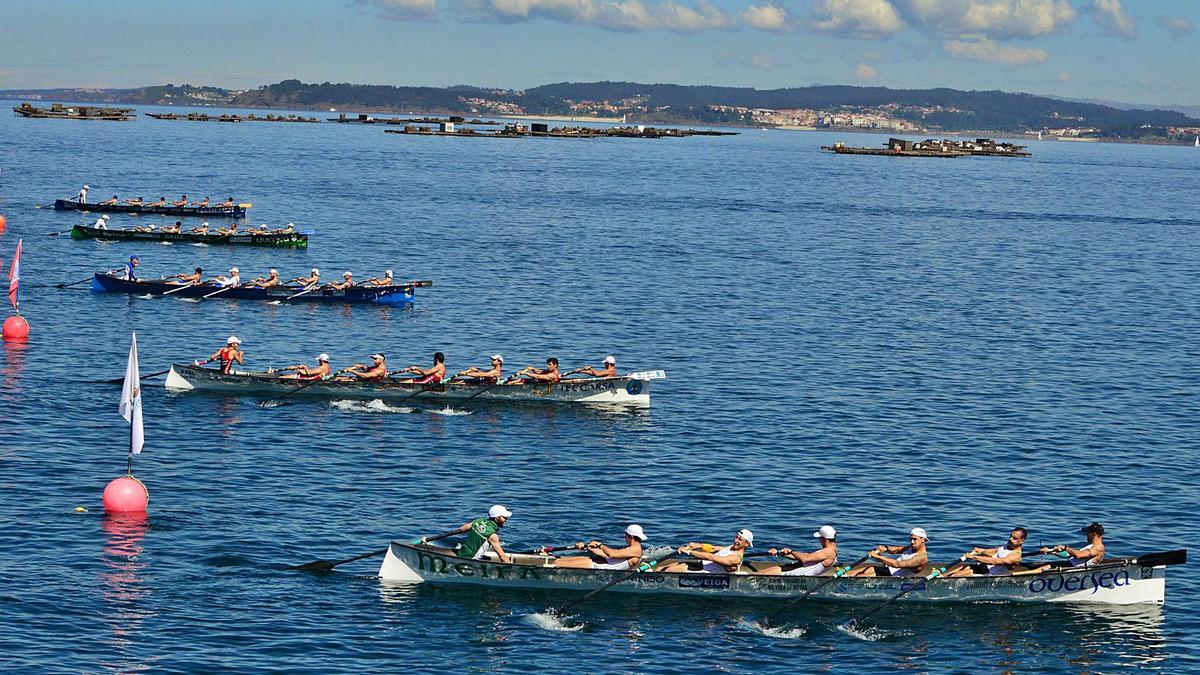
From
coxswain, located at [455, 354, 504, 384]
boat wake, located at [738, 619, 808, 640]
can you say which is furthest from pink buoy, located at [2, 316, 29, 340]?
boat wake, located at [738, 619, 808, 640]

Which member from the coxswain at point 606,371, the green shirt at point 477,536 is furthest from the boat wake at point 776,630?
the coxswain at point 606,371

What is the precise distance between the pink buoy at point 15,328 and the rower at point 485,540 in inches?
1466

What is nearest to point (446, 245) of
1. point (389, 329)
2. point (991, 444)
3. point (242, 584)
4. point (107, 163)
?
point (389, 329)

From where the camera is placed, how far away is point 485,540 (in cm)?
3812

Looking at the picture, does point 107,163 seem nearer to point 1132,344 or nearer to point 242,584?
point 1132,344

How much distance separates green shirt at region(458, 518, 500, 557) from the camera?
3816cm

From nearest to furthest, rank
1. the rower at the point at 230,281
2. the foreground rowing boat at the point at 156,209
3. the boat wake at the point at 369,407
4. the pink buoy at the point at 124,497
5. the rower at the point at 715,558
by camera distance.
A: the rower at the point at 715,558 → the pink buoy at the point at 124,497 → the boat wake at the point at 369,407 → the rower at the point at 230,281 → the foreground rowing boat at the point at 156,209

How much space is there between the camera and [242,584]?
37594 mm

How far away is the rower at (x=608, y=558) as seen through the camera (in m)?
38.1

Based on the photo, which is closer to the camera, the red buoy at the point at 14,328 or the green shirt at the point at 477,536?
the green shirt at the point at 477,536

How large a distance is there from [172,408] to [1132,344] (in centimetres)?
5042

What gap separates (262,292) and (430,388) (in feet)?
88.3

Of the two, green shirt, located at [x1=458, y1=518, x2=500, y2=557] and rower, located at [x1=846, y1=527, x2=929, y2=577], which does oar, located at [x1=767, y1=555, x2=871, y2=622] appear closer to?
rower, located at [x1=846, y1=527, x2=929, y2=577]

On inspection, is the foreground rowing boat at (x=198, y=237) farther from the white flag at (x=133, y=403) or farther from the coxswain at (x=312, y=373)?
the white flag at (x=133, y=403)
